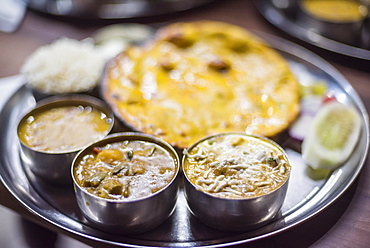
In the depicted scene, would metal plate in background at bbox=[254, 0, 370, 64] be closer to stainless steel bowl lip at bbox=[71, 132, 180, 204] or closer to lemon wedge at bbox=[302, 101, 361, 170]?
lemon wedge at bbox=[302, 101, 361, 170]

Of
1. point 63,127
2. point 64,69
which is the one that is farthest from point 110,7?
point 63,127

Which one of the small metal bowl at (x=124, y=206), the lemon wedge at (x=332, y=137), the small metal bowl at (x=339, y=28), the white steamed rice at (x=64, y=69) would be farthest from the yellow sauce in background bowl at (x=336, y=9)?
→ the small metal bowl at (x=124, y=206)

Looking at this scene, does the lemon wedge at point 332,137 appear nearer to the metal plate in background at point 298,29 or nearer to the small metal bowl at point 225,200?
the small metal bowl at point 225,200

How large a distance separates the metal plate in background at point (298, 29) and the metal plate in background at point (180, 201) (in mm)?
525

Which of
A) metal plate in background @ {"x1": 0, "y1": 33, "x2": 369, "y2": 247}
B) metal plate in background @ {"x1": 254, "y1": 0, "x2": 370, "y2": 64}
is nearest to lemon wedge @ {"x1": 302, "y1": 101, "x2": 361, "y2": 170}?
metal plate in background @ {"x1": 0, "y1": 33, "x2": 369, "y2": 247}

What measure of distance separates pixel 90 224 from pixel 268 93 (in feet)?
3.99

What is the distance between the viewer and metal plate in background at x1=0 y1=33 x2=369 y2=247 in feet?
5.06

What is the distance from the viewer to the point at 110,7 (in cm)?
332

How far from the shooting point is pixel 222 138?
5.99 feet

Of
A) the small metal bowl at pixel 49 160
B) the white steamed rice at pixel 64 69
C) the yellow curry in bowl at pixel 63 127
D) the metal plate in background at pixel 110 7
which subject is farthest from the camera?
the metal plate in background at pixel 110 7

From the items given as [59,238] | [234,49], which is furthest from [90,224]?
[234,49]

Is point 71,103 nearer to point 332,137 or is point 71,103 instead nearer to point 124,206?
point 124,206

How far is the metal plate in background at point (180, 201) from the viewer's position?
5.06ft

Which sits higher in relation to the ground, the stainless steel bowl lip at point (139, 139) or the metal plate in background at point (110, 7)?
the stainless steel bowl lip at point (139, 139)
